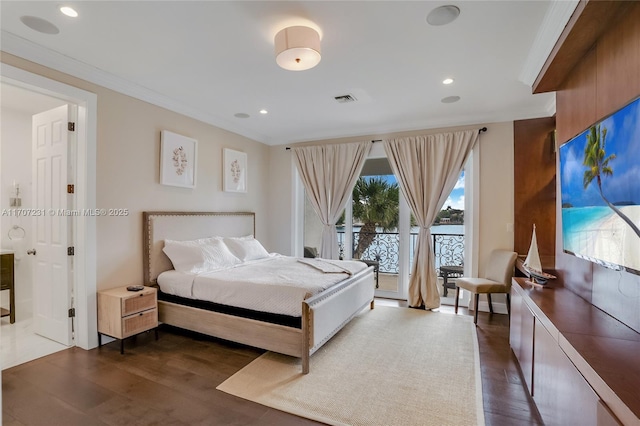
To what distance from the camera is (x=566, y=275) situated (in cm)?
253

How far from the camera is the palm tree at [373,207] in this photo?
16.2ft

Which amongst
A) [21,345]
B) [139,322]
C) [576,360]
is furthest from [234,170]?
[576,360]

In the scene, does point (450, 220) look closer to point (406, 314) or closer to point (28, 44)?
point (406, 314)

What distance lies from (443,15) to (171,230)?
11.7ft

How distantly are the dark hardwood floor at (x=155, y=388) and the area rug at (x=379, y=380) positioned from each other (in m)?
0.12

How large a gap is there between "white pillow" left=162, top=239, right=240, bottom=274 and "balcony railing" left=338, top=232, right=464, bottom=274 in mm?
2195

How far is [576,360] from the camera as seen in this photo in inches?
57.9

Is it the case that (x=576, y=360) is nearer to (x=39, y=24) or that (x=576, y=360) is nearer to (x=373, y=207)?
(x=373, y=207)

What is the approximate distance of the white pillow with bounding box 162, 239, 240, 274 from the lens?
139 inches

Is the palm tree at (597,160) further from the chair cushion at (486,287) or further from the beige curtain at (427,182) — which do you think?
the beige curtain at (427,182)

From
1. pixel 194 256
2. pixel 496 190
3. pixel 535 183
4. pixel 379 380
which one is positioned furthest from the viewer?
pixel 496 190

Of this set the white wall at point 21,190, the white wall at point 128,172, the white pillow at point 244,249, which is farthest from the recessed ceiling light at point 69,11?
the white pillow at point 244,249

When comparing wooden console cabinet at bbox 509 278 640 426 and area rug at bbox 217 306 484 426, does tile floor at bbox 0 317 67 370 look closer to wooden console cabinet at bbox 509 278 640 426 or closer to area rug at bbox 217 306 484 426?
area rug at bbox 217 306 484 426

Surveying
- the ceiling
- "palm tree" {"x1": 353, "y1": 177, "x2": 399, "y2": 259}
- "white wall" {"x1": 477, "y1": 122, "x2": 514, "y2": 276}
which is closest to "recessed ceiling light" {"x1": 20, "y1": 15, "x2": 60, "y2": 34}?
the ceiling
